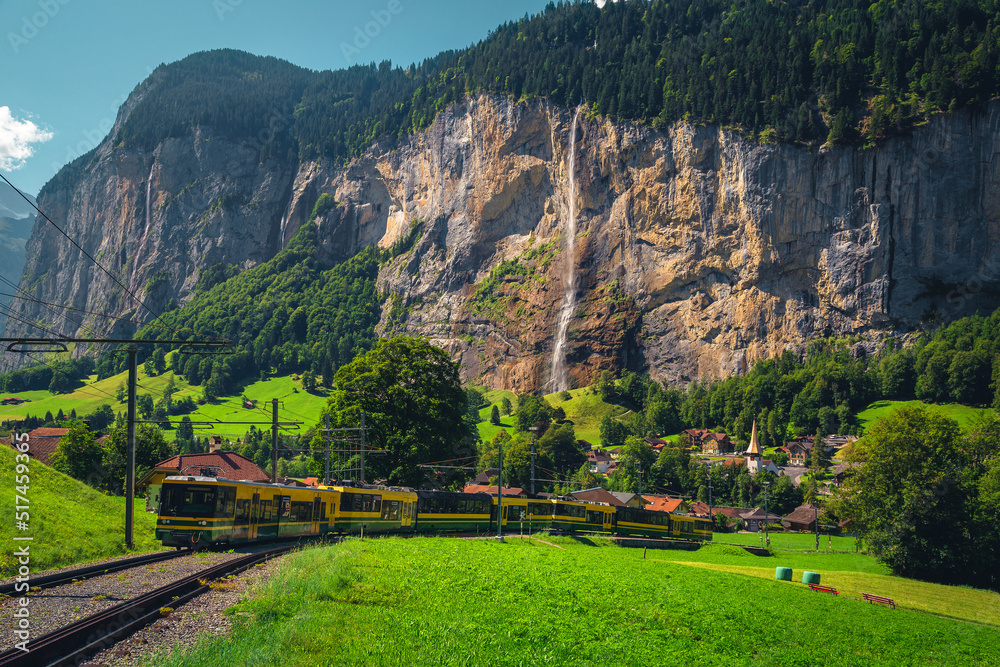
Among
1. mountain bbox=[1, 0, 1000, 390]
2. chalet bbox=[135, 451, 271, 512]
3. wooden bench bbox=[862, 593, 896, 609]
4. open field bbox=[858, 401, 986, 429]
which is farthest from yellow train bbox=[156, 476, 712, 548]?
mountain bbox=[1, 0, 1000, 390]

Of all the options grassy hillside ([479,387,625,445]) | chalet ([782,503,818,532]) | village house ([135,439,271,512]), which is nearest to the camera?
village house ([135,439,271,512])

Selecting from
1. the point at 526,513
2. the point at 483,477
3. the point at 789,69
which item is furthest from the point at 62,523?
the point at 789,69

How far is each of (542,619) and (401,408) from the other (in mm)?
33626

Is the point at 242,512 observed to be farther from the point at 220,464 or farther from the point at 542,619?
the point at 220,464

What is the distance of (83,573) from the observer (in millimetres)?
17578

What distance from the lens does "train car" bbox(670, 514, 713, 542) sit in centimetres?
6216

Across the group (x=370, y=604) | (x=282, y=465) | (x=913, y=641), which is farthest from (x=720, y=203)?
(x=370, y=604)

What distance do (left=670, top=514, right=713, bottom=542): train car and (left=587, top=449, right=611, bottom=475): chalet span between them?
39806 mm

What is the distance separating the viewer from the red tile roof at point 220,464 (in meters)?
57.7

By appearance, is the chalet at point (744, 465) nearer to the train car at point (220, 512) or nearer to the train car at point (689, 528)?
the train car at point (689, 528)

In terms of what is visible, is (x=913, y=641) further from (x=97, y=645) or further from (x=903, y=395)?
(x=903, y=395)

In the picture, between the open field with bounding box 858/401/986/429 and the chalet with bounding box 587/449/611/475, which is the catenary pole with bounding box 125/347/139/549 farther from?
the open field with bounding box 858/401/986/429

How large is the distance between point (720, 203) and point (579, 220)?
34027mm

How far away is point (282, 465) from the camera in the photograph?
417ft
